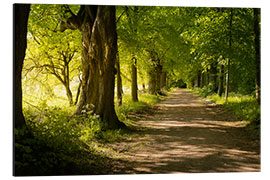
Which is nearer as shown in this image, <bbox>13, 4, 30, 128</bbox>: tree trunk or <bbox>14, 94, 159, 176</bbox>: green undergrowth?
<bbox>14, 94, 159, 176</bbox>: green undergrowth

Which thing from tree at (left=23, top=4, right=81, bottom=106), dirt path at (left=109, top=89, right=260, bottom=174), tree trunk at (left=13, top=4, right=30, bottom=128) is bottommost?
dirt path at (left=109, top=89, right=260, bottom=174)

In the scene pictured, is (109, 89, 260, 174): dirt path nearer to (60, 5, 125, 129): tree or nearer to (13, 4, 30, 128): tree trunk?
(60, 5, 125, 129): tree

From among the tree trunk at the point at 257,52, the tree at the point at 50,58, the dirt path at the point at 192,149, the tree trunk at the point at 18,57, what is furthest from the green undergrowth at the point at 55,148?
the tree at the point at 50,58

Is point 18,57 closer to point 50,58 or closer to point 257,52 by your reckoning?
point 257,52

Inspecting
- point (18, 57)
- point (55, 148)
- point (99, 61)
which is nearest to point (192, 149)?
point (55, 148)

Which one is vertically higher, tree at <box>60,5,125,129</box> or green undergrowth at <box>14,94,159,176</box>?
tree at <box>60,5,125,129</box>

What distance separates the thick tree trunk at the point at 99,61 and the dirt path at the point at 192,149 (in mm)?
1586

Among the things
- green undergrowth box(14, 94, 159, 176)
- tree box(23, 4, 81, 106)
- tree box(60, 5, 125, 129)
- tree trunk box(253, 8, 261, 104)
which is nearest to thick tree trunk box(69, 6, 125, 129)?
tree box(60, 5, 125, 129)

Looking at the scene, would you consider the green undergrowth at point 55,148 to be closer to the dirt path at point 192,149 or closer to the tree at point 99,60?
the dirt path at point 192,149

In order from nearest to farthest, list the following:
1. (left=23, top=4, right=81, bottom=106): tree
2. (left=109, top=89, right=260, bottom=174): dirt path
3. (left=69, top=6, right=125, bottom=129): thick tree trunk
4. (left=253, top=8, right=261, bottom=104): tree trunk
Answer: (left=109, top=89, right=260, bottom=174): dirt path < (left=253, top=8, right=261, bottom=104): tree trunk < (left=69, top=6, right=125, bottom=129): thick tree trunk < (left=23, top=4, right=81, bottom=106): tree

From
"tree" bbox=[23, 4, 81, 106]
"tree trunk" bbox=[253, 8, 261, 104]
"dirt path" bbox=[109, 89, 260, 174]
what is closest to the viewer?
"dirt path" bbox=[109, 89, 260, 174]

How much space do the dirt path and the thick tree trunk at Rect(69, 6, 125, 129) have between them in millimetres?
1586

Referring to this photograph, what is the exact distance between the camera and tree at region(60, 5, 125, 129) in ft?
26.8

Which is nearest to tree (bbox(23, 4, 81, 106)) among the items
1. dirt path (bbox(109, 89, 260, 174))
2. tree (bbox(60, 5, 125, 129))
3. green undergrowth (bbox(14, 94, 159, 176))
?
tree (bbox(60, 5, 125, 129))
